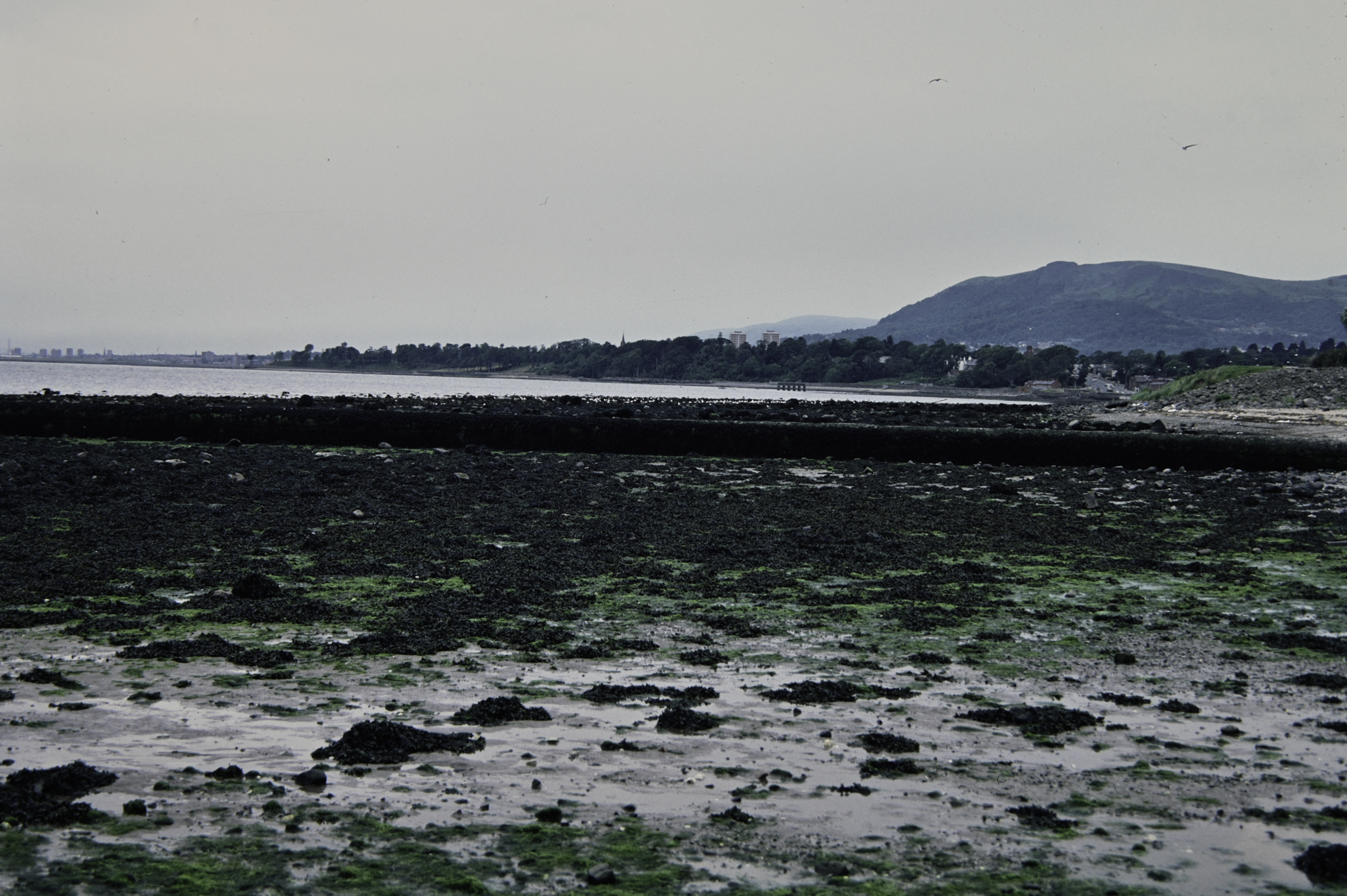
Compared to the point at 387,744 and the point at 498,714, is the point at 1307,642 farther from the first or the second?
the point at 387,744

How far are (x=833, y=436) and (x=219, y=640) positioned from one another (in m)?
24.9

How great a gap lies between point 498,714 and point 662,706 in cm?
106

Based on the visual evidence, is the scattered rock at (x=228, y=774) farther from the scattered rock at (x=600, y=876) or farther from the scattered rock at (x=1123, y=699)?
the scattered rock at (x=1123, y=699)

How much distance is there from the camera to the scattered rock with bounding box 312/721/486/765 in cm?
626

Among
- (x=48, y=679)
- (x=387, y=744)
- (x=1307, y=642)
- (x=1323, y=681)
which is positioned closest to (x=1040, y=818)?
(x=387, y=744)

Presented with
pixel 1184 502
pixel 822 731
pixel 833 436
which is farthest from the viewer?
pixel 833 436

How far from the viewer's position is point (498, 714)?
7098 millimetres

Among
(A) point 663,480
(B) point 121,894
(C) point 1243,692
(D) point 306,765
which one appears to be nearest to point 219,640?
(D) point 306,765

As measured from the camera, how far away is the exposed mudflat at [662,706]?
5.05 metres

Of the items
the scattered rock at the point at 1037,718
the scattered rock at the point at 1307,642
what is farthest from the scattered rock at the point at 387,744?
the scattered rock at the point at 1307,642

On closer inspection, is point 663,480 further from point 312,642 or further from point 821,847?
point 821,847

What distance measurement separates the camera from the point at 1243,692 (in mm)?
8078

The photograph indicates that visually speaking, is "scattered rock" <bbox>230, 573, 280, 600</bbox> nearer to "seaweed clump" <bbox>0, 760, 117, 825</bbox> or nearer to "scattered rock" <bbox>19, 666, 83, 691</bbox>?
"scattered rock" <bbox>19, 666, 83, 691</bbox>

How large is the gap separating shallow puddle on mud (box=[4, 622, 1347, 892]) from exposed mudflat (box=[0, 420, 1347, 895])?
0.09ft
